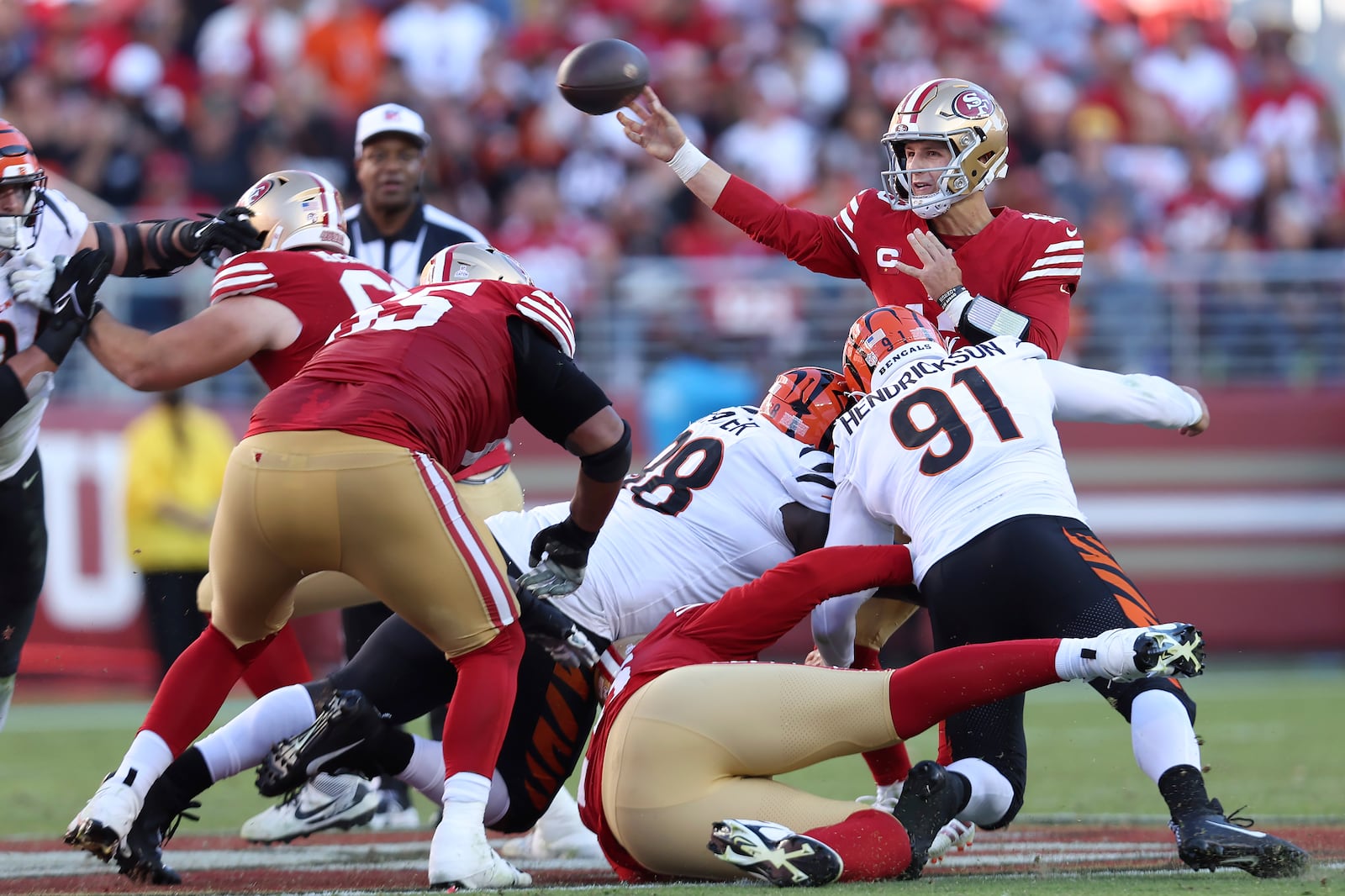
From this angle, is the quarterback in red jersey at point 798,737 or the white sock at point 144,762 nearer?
the quarterback in red jersey at point 798,737

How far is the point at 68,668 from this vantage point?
10023 mm

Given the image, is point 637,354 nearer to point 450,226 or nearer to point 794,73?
point 794,73

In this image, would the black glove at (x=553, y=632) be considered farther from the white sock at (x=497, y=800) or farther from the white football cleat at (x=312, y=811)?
the white football cleat at (x=312, y=811)

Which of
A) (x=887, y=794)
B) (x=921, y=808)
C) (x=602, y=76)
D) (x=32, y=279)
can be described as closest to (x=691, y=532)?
(x=887, y=794)

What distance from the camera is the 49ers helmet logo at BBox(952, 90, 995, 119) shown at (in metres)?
5.21

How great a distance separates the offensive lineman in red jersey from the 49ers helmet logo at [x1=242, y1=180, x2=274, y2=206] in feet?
3.25

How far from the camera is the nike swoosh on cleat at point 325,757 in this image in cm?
413

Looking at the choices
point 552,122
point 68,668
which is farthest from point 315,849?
point 552,122

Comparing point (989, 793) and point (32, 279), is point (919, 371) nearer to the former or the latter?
point (989, 793)

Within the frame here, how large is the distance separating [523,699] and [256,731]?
0.67 metres

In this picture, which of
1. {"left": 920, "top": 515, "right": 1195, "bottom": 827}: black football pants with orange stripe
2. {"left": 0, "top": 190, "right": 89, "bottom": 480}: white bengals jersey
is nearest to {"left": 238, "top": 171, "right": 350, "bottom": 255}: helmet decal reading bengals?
{"left": 0, "top": 190, "right": 89, "bottom": 480}: white bengals jersey

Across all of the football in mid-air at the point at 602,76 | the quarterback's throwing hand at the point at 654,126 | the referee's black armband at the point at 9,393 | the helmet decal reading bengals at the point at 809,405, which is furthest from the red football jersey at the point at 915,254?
the referee's black armband at the point at 9,393

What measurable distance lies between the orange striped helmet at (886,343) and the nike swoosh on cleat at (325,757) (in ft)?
5.32

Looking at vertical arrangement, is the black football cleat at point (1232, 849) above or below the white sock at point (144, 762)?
above
